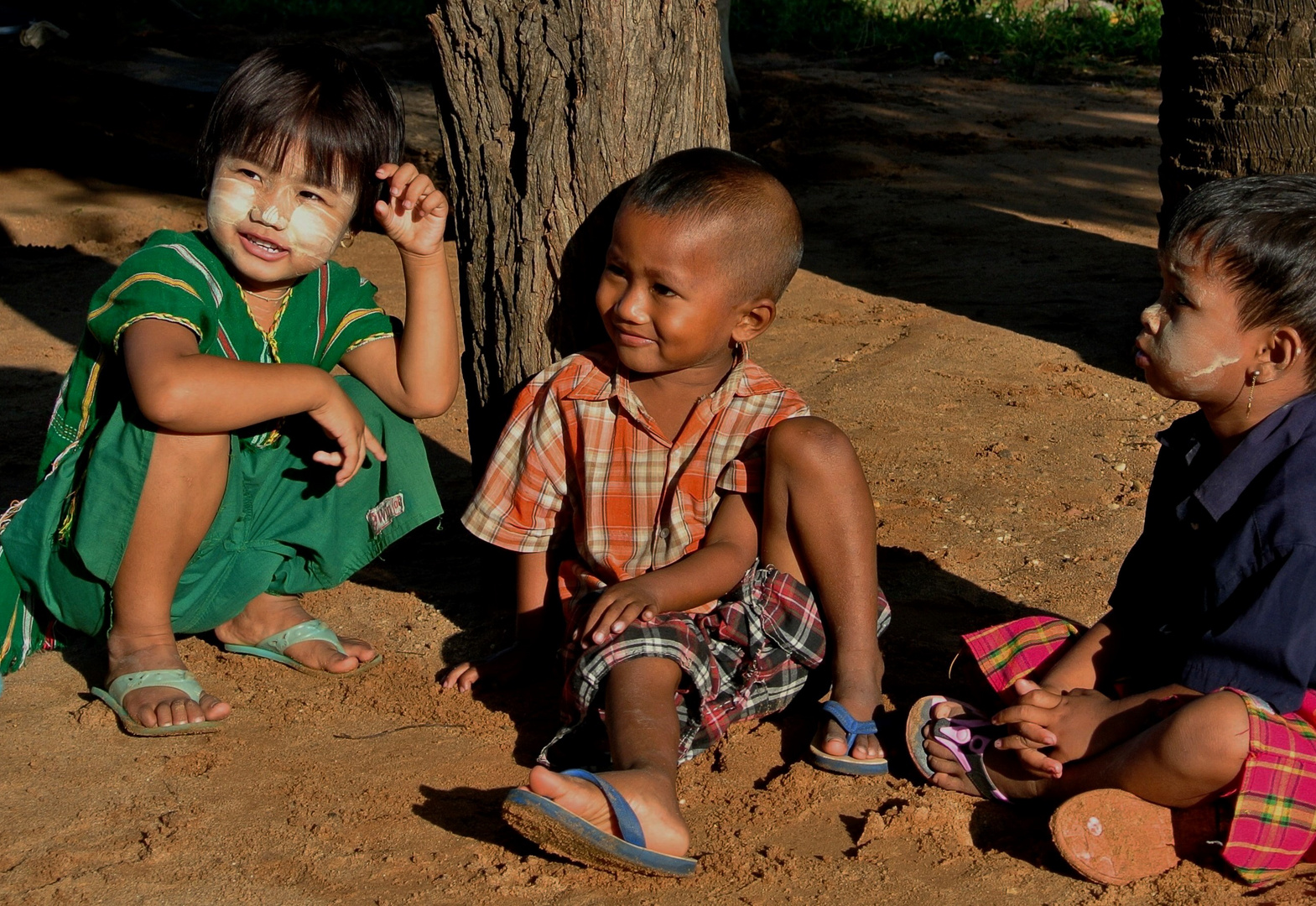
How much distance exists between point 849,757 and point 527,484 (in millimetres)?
841

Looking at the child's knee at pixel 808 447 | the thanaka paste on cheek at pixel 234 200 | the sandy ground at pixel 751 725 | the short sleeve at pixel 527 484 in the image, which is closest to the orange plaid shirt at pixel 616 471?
the short sleeve at pixel 527 484

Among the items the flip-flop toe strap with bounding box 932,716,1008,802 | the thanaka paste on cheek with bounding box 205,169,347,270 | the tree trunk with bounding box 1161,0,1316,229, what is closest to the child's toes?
the flip-flop toe strap with bounding box 932,716,1008,802

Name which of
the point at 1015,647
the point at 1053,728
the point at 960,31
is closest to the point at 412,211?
the point at 1015,647

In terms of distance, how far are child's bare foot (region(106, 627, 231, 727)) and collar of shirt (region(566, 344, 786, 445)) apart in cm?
93

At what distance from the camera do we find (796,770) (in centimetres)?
222

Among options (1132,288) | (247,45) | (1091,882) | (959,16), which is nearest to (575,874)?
(1091,882)

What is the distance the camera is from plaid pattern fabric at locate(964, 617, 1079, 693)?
2.33 m

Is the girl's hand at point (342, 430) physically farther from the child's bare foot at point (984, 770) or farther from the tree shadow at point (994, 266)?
the tree shadow at point (994, 266)

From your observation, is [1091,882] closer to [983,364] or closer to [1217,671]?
[1217,671]

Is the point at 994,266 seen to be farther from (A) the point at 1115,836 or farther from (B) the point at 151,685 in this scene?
(B) the point at 151,685

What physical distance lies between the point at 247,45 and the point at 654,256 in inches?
365

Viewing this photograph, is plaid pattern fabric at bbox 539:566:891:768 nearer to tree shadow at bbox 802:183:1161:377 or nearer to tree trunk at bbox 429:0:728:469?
tree trunk at bbox 429:0:728:469

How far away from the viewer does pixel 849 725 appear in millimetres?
2252

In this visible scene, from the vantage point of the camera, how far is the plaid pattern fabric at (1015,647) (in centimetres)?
233
